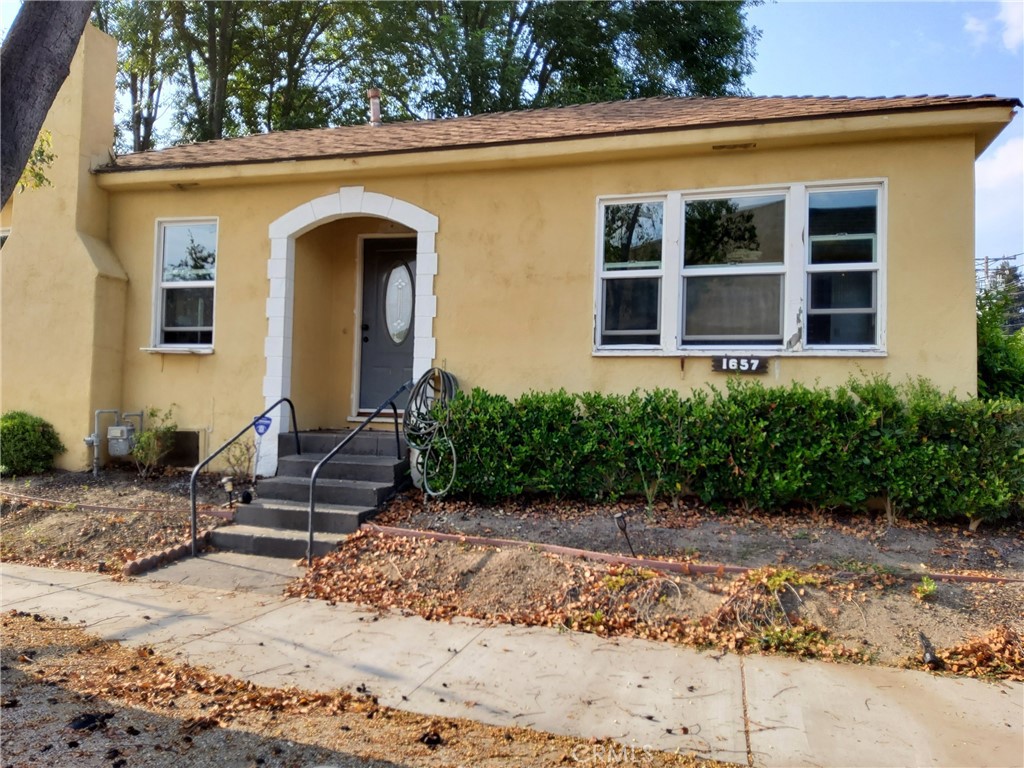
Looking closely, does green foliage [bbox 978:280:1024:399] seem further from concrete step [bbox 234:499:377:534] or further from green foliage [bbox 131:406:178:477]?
green foliage [bbox 131:406:178:477]

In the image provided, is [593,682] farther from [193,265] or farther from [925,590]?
[193,265]

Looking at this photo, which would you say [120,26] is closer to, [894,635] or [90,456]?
[90,456]

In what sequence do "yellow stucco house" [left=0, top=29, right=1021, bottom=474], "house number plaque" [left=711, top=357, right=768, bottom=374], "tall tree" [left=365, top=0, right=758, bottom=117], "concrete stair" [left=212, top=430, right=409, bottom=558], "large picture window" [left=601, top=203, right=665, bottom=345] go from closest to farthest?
"concrete stair" [left=212, top=430, right=409, bottom=558] → "yellow stucco house" [left=0, top=29, right=1021, bottom=474] → "house number plaque" [left=711, top=357, right=768, bottom=374] → "large picture window" [left=601, top=203, right=665, bottom=345] → "tall tree" [left=365, top=0, right=758, bottom=117]

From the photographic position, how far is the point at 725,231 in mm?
7223

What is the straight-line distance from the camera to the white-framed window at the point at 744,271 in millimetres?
6836

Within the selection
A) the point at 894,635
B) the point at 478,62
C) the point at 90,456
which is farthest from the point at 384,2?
the point at 894,635

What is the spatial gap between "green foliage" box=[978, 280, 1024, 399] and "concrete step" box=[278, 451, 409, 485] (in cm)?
580

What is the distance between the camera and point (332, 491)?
23.0ft

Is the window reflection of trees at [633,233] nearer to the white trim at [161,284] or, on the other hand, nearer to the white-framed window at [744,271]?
the white-framed window at [744,271]

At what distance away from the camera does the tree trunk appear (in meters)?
3.71

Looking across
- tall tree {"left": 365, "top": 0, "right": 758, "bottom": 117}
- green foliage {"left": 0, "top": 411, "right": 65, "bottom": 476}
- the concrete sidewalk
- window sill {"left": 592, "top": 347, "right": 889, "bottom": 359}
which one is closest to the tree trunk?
the concrete sidewalk

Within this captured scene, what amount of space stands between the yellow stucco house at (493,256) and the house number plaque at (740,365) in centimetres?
3

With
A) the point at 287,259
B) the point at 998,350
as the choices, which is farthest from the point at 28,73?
the point at 998,350

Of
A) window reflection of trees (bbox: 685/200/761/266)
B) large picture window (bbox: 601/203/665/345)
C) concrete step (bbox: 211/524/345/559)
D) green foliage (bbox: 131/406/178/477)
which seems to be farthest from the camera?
green foliage (bbox: 131/406/178/477)
